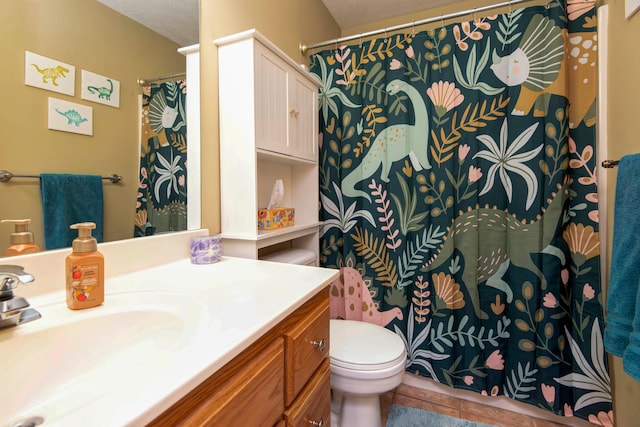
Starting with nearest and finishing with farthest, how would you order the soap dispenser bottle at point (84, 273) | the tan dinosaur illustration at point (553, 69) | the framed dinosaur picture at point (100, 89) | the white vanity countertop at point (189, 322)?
the white vanity countertop at point (189, 322) → the soap dispenser bottle at point (84, 273) → the framed dinosaur picture at point (100, 89) → the tan dinosaur illustration at point (553, 69)

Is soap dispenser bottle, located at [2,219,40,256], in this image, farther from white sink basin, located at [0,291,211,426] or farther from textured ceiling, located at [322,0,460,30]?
textured ceiling, located at [322,0,460,30]

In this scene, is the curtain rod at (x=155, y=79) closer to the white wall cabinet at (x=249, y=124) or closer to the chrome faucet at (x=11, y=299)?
the white wall cabinet at (x=249, y=124)

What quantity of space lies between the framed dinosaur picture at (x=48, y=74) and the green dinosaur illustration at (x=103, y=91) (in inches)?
1.7

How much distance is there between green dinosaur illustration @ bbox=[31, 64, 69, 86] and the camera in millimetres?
699

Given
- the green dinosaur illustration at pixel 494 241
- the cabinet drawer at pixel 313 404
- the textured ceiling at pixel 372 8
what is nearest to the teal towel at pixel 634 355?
the green dinosaur illustration at pixel 494 241

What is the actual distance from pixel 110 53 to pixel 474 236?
1.65 metres

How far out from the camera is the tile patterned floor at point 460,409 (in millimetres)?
1422

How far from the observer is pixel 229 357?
0.48m

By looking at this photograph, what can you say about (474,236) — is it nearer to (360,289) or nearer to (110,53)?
(360,289)

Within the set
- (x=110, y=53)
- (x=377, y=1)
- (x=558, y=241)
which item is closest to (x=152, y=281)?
(x=110, y=53)

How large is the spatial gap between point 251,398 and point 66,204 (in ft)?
2.24

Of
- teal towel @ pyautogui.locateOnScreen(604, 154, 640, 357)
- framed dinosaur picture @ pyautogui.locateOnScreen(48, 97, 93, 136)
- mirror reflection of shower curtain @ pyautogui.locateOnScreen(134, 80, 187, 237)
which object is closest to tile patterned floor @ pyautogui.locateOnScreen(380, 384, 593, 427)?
teal towel @ pyautogui.locateOnScreen(604, 154, 640, 357)

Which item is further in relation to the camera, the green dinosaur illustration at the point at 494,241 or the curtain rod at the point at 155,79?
the green dinosaur illustration at the point at 494,241

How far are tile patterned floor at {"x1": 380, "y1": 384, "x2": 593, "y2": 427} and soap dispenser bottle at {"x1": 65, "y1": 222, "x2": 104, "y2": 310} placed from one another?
143cm
